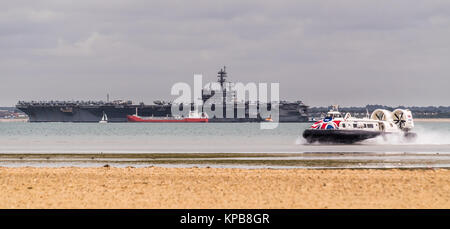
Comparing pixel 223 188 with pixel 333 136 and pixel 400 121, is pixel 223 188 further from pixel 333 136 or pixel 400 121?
pixel 400 121

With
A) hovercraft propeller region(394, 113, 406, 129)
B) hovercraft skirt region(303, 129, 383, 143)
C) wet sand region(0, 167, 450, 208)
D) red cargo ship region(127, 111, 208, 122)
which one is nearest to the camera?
wet sand region(0, 167, 450, 208)

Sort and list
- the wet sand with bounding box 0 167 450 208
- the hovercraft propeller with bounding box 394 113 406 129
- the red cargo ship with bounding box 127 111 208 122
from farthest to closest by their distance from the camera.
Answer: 1. the red cargo ship with bounding box 127 111 208 122
2. the hovercraft propeller with bounding box 394 113 406 129
3. the wet sand with bounding box 0 167 450 208

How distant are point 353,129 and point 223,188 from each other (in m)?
29.4

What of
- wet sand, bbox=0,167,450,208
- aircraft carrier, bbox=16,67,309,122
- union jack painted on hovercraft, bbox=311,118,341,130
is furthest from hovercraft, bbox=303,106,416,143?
aircraft carrier, bbox=16,67,309,122

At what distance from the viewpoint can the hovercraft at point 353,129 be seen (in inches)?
1724

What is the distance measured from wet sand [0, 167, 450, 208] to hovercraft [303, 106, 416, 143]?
2210 centimetres

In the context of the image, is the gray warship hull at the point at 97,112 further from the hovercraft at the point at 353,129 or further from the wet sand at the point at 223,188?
the wet sand at the point at 223,188

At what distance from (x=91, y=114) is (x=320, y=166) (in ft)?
496

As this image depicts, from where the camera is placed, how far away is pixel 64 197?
604 inches

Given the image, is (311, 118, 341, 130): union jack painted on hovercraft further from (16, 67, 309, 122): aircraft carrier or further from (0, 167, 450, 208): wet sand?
(16, 67, 309, 122): aircraft carrier

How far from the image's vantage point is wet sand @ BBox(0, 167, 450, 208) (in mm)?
14461
